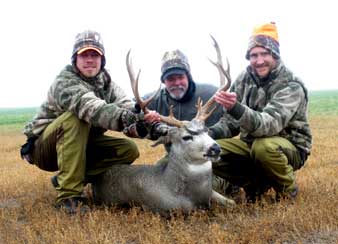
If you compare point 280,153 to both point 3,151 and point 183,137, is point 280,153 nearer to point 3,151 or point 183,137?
point 183,137

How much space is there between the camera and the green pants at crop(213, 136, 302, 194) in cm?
598

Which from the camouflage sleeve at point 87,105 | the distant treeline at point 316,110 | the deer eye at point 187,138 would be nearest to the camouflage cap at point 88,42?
the camouflage sleeve at point 87,105

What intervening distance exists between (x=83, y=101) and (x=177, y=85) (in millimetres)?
1594

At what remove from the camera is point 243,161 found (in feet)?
22.0

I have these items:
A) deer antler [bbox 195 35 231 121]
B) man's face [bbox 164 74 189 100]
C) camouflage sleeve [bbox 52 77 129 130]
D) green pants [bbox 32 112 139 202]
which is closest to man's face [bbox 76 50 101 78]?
camouflage sleeve [bbox 52 77 129 130]

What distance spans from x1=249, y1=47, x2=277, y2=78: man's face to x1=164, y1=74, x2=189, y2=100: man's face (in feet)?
3.80

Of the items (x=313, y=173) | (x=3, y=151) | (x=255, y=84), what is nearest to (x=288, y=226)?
(x=255, y=84)

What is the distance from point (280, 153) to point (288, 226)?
116 cm

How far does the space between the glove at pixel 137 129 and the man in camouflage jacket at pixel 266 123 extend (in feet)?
3.11

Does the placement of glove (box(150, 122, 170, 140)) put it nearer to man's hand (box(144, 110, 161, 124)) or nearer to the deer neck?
man's hand (box(144, 110, 161, 124))

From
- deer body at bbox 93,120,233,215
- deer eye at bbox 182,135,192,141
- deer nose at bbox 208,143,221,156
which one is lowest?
deer body at bbox 93,120,233,215

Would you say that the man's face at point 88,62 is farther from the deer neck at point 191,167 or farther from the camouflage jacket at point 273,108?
the camouflage jacket at point 273,108

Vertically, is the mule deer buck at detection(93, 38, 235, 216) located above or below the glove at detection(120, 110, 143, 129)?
below

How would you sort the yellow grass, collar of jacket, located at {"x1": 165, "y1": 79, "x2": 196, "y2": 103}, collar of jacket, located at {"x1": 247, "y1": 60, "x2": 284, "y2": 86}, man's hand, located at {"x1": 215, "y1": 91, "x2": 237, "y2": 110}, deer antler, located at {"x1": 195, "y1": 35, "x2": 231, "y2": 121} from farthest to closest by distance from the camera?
collar of jacket, located at {"x1": 165, "y1": 79, "x2": 196, "y2": 103}
collar of jacket, located at {"x1": 247, "y1": 60, "x2": 284, "y2": 86}
deer antler, located at {"x1": 195, "y1": 35, "x2": 231, "y2": 121}
man's hand, located at {"x1": 215, "y1": 91, "x2": 237, "y2": 110}
the yellow grass
